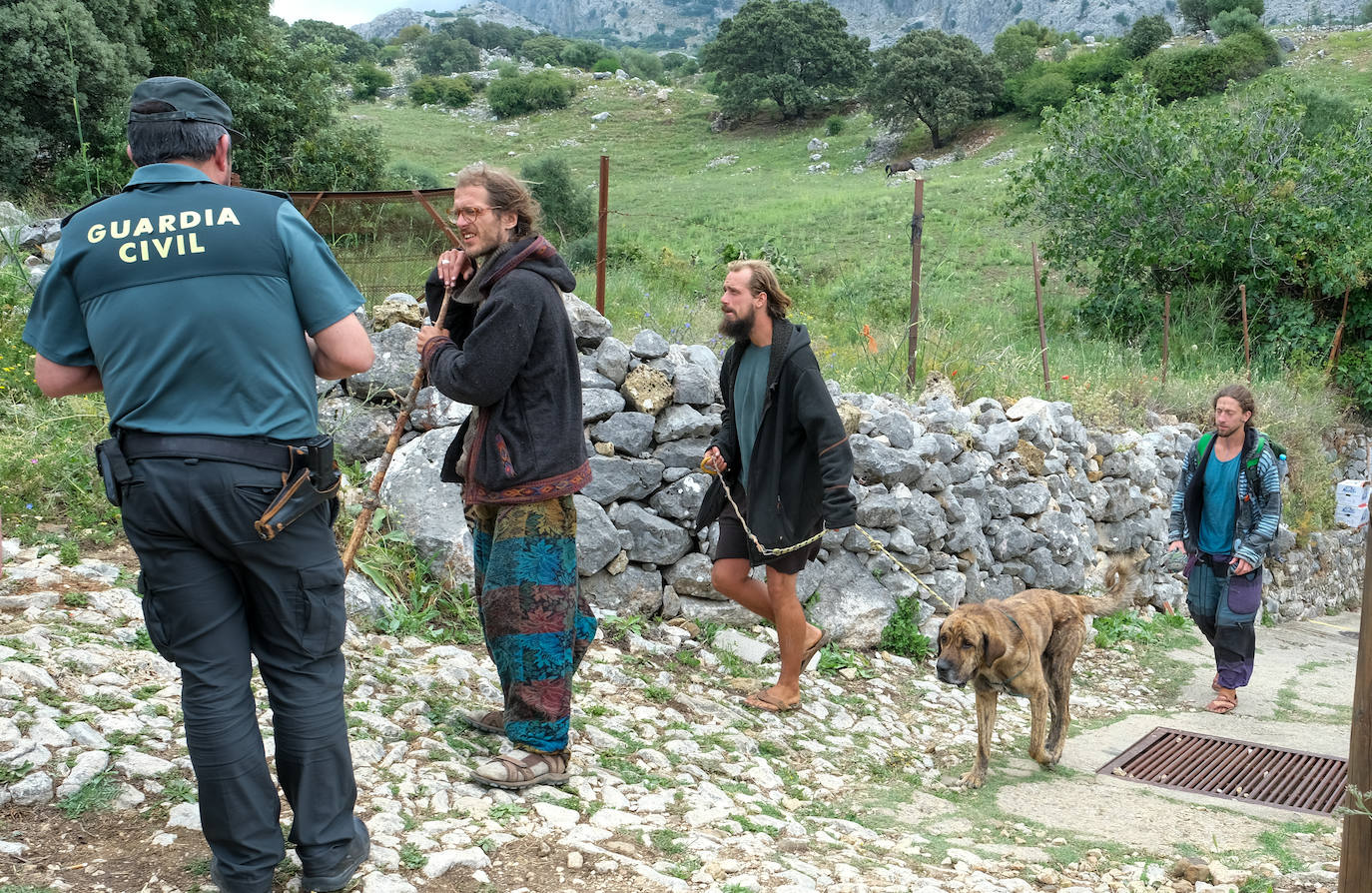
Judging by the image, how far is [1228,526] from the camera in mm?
6508

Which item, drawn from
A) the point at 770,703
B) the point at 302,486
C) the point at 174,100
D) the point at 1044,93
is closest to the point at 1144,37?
the point at 1044,93

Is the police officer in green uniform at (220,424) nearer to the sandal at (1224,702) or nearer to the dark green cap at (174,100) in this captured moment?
the dark green cap at (174,100)

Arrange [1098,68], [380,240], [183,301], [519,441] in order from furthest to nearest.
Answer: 1. [1098,68]
2. [380,240]
3. [519,441]
4. [183,301]

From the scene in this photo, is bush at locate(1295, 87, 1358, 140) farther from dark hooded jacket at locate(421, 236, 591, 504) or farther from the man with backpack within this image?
dark hooded jacket at locate(421, 236, 591, 504)

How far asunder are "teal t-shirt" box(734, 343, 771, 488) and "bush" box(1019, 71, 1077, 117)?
116ft

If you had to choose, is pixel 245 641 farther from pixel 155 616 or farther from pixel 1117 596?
pixel 1117 596

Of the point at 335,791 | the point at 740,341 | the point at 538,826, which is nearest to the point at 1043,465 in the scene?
the point at 740,341

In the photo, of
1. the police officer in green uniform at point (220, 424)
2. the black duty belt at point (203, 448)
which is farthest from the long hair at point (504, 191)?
the black duty belt at point (203, 448)

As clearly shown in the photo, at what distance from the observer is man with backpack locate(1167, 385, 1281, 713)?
6371 mm

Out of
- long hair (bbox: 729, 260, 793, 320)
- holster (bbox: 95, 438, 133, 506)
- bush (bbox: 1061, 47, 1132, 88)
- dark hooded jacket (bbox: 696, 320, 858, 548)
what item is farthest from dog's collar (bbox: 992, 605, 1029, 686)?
bush (bbox: 1061, 47, 1132, 88)

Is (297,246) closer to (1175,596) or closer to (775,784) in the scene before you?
(775,784)

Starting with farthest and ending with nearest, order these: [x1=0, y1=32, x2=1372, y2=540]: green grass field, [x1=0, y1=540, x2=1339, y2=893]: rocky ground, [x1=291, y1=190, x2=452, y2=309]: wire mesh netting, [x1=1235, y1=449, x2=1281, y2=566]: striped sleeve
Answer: [x1=291, y1=190, x2=452, y2=309]: wire mesh netting → [x1=1235, y1=449, x2=1281, y2=566]: striped sleeve → [x1=0, y1=32, x2=1372, y2=540]: green grass field → [x1=0, y1=540, x2=1339, y2=893]: rocky ground

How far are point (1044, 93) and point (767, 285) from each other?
3631 centimetres

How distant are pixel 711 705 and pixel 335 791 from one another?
2.55 metres
